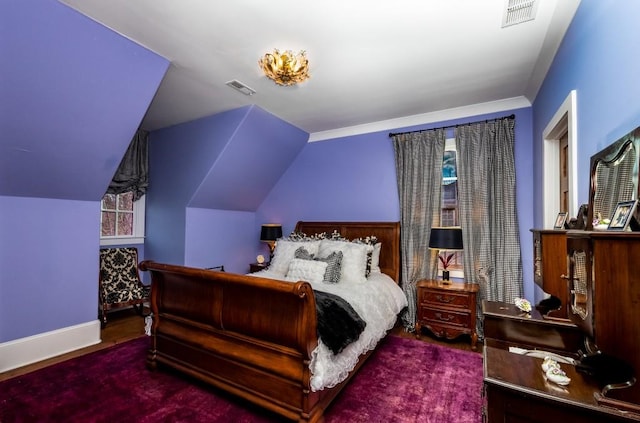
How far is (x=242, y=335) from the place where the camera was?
2127 mm

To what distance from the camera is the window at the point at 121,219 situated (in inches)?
169

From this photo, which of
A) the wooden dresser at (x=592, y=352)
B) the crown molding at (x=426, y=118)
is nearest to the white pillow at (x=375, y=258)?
the crown molding at (x=426, y=118)

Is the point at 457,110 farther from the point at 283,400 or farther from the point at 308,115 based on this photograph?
the point at 283,400

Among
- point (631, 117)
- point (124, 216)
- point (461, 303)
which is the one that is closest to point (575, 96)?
point (631, 117)

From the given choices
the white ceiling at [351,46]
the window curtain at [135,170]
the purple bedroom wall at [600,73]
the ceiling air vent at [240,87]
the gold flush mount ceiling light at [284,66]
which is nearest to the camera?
the purple bedroom wall at [600,73]

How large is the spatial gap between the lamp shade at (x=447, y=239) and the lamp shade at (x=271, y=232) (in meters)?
2.39

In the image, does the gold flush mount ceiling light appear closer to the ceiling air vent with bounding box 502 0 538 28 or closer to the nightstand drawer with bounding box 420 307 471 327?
the ceiling air vent with bounding box 502 0 538 28

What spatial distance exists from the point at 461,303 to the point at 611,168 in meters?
2.18

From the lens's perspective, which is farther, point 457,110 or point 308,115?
point 308,115

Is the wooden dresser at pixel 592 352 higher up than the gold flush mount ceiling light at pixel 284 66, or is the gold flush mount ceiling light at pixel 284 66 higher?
the gold flush mount ceiling light at pixel 284 66

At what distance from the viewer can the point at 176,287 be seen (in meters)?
2.53

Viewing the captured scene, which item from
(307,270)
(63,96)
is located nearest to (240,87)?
(63,96)

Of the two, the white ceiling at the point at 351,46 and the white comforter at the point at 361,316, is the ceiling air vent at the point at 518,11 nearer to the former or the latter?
the white ceiling at the point at 351,46

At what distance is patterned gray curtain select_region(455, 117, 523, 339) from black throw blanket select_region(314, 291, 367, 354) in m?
1.78
